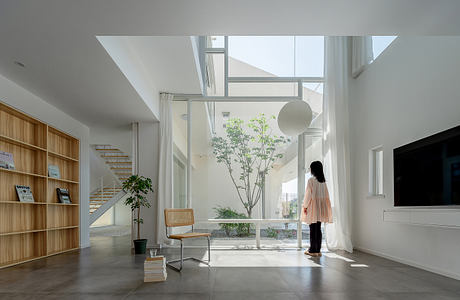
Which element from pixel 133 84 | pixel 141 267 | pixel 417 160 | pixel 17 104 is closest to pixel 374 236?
pixel 417 160

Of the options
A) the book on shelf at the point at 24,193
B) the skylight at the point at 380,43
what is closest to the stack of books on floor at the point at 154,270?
the book on shelf at the point at 24,193

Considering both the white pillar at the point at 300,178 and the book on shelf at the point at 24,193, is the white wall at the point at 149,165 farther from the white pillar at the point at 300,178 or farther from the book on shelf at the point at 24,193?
the white pillar at the point at 300,178

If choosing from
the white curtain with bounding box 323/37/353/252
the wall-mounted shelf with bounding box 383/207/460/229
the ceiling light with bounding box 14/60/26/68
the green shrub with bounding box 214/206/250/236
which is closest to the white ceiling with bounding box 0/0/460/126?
the ceiling light with bounding box 14/60/26/68

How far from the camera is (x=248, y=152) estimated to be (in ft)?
22.7

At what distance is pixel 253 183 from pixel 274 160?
595 mm

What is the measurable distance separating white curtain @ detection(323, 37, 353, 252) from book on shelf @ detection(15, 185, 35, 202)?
15.8ft

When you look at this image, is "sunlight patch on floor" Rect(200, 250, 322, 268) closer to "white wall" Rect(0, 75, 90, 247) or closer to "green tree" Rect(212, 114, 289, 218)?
"green tree" Rect(212, 114, 289, 218)

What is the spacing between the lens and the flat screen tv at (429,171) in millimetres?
3562

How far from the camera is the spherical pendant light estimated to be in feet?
19.6

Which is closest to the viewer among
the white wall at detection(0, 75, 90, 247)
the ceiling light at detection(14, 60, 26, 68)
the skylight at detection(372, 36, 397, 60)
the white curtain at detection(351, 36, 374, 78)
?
the ceiling light at detection(14, 60, 26, 68)

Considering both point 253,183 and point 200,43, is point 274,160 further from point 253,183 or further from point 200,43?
point 200,43

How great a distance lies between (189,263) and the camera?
193 inches

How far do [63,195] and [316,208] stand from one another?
4385mm

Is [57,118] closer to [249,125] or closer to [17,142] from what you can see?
[17,142]
